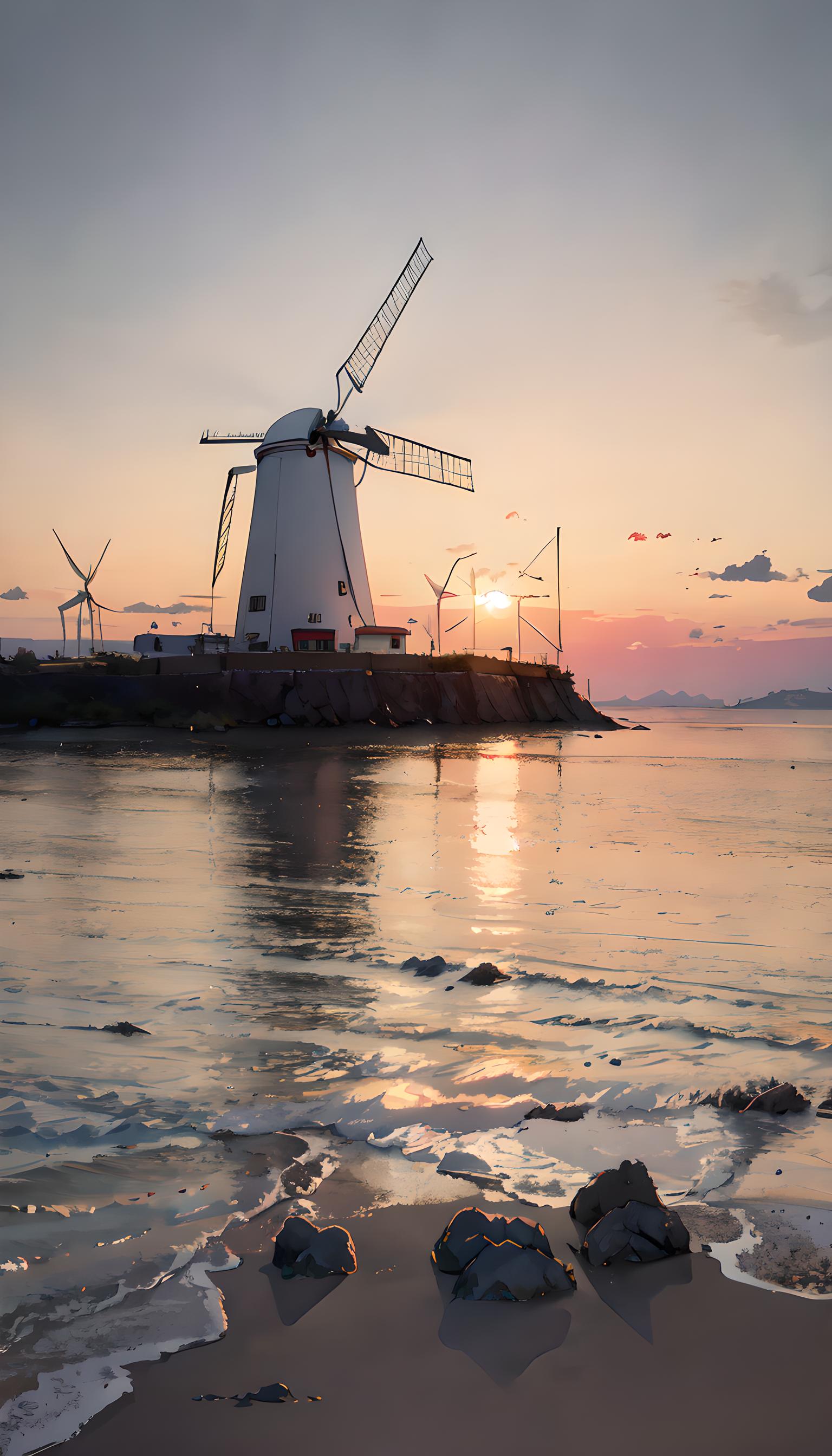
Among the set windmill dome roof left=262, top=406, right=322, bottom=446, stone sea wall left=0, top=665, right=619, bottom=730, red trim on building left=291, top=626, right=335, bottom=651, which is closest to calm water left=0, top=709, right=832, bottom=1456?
stone sea wall left=0, top=665, right=619, bottom=730

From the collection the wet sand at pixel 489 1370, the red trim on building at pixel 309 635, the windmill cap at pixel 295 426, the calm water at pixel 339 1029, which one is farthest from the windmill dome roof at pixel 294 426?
the wet sand at pixel 489 1370

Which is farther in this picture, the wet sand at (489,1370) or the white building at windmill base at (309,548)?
the white building at windmill base at (309,548)

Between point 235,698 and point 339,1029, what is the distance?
4564 centimetres

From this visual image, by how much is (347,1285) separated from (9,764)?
90.3 feet

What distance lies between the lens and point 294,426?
58.2 meters

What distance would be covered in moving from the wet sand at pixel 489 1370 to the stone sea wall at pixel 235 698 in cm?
4326

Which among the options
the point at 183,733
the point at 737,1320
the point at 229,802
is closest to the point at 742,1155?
the point at 737,1320

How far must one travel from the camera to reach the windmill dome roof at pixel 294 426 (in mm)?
57781

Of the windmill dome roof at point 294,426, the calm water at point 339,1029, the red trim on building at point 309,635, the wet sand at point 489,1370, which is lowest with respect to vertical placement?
the calm water at point 339,1029

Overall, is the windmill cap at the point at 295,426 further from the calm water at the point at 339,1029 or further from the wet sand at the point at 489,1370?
the wet sand at the point at 489,1370

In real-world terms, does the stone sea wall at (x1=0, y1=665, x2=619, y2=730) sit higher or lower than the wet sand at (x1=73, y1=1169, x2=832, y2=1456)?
higher

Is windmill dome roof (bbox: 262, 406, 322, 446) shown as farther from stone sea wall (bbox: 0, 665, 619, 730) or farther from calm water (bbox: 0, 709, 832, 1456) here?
calm water (bbox: 0, 709, 832, 1456)

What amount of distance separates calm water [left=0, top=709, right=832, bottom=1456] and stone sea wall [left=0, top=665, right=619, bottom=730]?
33.4m

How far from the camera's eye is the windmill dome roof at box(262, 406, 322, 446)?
57.8 metres
